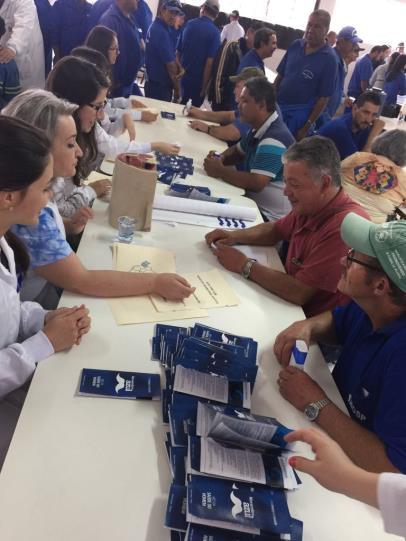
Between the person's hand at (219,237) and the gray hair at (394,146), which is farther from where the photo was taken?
the gray hair at (394,146)

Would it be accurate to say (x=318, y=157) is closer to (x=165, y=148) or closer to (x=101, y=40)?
(x=165, y=148)

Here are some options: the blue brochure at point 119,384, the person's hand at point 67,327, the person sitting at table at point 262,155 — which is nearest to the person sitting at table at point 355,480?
the blue brochure at point 119,384

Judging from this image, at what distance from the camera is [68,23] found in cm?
400

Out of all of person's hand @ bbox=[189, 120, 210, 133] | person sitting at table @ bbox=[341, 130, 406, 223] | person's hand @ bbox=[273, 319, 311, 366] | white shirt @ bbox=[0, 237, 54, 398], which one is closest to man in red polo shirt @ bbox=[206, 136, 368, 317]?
person's hand @ bbox=[273, 319, 311, 366]

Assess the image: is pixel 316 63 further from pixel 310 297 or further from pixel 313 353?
pixel 313 353

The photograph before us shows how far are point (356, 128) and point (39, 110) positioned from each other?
8.72 ft

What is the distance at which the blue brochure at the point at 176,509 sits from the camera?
0.78 m

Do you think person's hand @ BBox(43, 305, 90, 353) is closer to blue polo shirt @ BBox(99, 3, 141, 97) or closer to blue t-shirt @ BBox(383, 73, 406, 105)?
blue polo shirt @ BBox(99, 3, 141, 97)

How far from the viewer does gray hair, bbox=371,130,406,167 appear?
294cm

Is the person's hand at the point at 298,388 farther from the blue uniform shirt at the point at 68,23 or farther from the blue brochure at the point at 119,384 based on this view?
the blue uniform shirt at the point at 68,23

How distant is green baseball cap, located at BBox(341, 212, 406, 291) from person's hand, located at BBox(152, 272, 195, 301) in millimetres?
527

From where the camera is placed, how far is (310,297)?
63.5 inches

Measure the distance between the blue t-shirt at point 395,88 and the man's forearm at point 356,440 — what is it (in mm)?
6842

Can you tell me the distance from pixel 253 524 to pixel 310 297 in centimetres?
95
